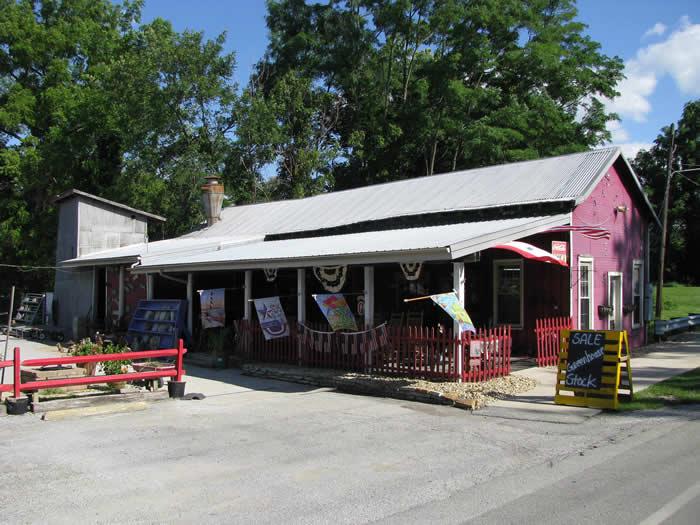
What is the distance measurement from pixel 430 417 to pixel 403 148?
98.7ft

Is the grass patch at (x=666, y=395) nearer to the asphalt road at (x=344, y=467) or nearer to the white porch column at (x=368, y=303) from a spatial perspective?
the asphalt road at (x=344, y=467)

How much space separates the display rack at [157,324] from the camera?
1658 centimetres

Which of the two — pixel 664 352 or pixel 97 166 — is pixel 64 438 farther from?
pixel 97 166

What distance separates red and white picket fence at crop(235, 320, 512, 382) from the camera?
435 inches

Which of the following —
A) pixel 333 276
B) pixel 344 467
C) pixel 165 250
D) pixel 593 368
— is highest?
pixel 165 250

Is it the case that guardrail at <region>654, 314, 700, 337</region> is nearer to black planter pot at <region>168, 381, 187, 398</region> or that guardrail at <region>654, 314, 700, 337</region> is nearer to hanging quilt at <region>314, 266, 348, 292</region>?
hanging quilt at <region>314, 266, 348, 292</region>

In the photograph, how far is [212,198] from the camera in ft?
84.6

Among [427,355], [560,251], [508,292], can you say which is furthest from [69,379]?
[560,251]

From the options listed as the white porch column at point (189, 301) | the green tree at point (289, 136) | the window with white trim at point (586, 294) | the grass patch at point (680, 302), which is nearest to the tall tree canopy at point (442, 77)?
the green tree at point (289, 136)

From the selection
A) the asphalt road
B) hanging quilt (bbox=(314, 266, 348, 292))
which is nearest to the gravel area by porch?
the asphalt road

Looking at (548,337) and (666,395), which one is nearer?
(666,395)

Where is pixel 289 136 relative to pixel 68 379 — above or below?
above

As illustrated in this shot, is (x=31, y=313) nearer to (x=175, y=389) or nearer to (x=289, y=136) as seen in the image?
(x=289, y=136)

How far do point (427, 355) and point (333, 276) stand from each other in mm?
3171
